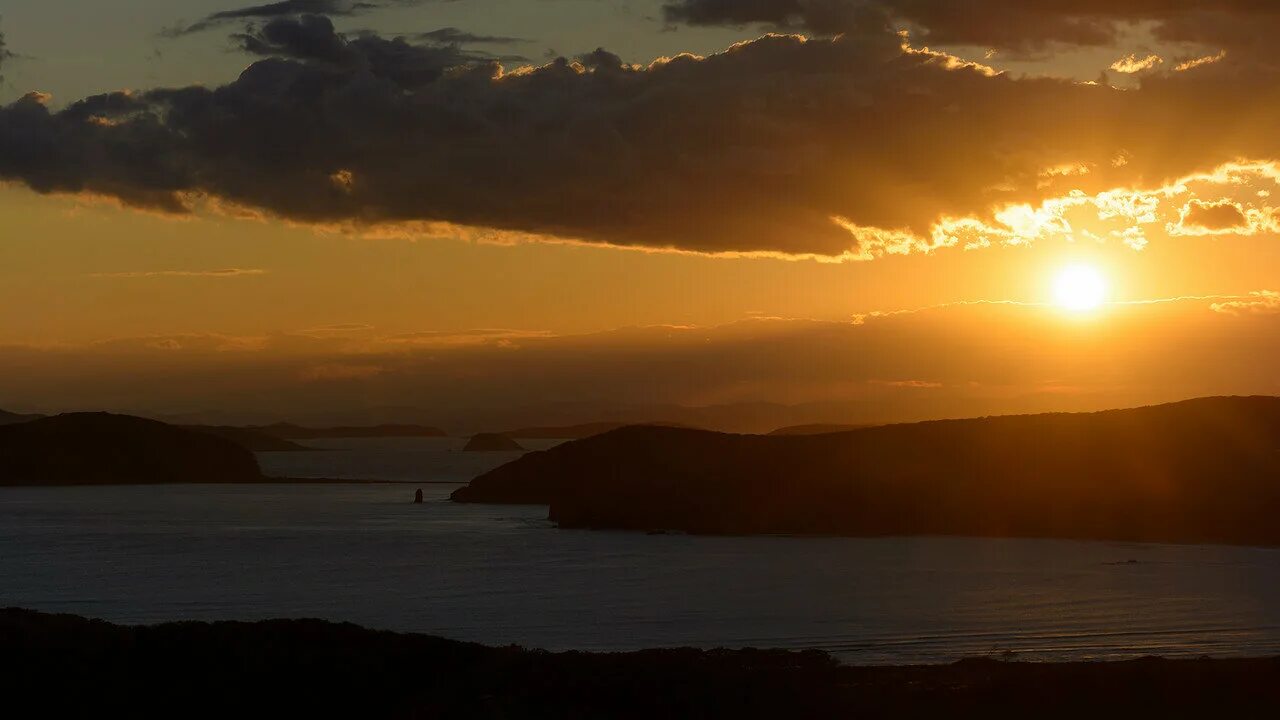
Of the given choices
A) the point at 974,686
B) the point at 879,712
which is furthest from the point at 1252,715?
the point at 879,712

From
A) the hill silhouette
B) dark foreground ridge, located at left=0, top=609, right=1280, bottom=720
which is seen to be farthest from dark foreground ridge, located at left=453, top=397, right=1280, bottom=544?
the hill silhouette

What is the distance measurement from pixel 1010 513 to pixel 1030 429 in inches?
559

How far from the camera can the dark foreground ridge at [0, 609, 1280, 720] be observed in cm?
2509

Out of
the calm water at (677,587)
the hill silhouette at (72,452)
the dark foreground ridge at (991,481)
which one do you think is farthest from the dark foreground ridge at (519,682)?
the hill silhouette at (72,452)

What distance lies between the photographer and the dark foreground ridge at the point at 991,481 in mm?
87562

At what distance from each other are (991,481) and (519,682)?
73.5 metres

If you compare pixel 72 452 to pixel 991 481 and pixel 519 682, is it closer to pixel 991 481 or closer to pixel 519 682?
pixel 991 481

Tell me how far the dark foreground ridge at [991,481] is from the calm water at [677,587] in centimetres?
424

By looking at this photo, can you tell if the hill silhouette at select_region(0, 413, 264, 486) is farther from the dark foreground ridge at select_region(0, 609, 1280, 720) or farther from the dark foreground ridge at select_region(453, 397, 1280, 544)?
the dark foreground ridge at select_region(0, 609, 1280, 720)

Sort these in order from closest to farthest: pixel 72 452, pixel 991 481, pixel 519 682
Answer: pixel 519 682 < pixel 991 481 < pixel 72 452

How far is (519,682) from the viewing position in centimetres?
2658

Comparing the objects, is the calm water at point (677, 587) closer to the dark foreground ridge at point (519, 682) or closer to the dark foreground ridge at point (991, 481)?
the dark foreground ridge at point (991, 481)

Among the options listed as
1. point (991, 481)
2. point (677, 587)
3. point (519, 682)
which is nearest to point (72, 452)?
point (991, 481)

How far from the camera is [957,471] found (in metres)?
97.8
